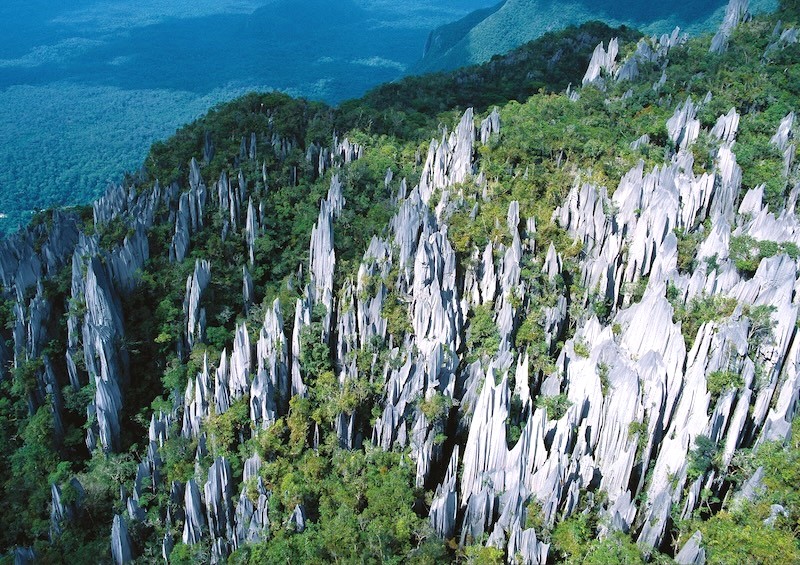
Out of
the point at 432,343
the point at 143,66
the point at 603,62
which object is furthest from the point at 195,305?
the point at 143,66

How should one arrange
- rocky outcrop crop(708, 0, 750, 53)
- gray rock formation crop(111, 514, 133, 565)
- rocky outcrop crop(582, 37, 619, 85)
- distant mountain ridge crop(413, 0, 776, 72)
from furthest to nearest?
distant mountain ridge crop(413, 0, 776, 72) → rocky outcrop crop(708, 0, 750, 53) → rocky outcrop crop(582, 37, 619, 85) → gray rock formation crop(111, 514, 133, 565)

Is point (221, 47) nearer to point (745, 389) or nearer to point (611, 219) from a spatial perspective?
point (611, 219)

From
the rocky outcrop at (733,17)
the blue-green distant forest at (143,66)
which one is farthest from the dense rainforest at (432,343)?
the blue-green distant forest at (143,66)

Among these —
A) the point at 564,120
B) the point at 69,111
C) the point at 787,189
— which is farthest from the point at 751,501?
the point at 69,111

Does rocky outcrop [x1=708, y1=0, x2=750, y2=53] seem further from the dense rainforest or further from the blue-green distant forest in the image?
the blue-green distant forest

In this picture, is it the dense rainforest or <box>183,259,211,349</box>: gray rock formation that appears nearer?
the dense rainforest

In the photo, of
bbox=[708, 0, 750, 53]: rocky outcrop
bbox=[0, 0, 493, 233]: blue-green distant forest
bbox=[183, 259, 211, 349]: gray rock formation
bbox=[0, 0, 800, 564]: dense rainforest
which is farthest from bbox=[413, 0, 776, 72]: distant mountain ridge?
bbox=[183, 259, 211, 349]: gray rock formation

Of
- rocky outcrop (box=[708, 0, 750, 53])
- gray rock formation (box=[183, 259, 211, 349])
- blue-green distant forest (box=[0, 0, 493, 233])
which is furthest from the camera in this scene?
blue-green distant forest (box=[0, 0, 493, 233])
